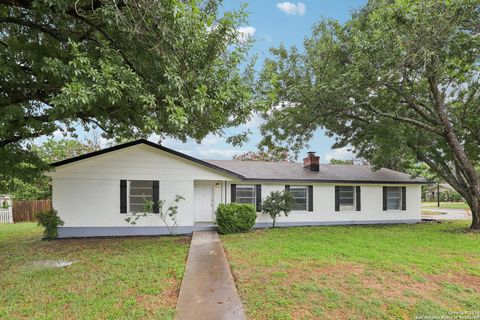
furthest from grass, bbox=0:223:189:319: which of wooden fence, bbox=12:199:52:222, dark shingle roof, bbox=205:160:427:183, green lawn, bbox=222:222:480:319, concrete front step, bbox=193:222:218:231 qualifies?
wooden fence, bbox=12:199:52:222

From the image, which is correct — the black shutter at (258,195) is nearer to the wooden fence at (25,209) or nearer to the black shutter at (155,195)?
the black shutter at (155,195)

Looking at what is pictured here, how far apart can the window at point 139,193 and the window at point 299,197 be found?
22.8 ft

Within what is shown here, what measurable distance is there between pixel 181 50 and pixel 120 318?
16.2 feet

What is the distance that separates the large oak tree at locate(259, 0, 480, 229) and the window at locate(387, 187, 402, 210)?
2277 millimetres

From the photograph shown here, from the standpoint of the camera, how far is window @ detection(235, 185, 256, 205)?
13.7 metres

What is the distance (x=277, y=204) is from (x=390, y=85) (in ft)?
22.6

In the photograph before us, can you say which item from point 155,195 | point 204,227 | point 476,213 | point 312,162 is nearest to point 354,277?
point 204,227

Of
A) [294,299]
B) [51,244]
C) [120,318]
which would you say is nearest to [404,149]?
[294,299]

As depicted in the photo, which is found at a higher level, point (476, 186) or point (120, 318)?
point (476, 186)

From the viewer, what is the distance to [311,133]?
13.8m

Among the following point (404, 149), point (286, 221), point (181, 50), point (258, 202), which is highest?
point (181, 50)

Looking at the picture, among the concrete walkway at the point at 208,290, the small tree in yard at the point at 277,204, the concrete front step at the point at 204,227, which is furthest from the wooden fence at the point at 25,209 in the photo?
the concrete walkway at the point at 208,290

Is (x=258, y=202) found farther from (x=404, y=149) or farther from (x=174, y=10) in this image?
(x=174, y=10)

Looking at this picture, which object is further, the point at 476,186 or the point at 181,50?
the point at 476,186
